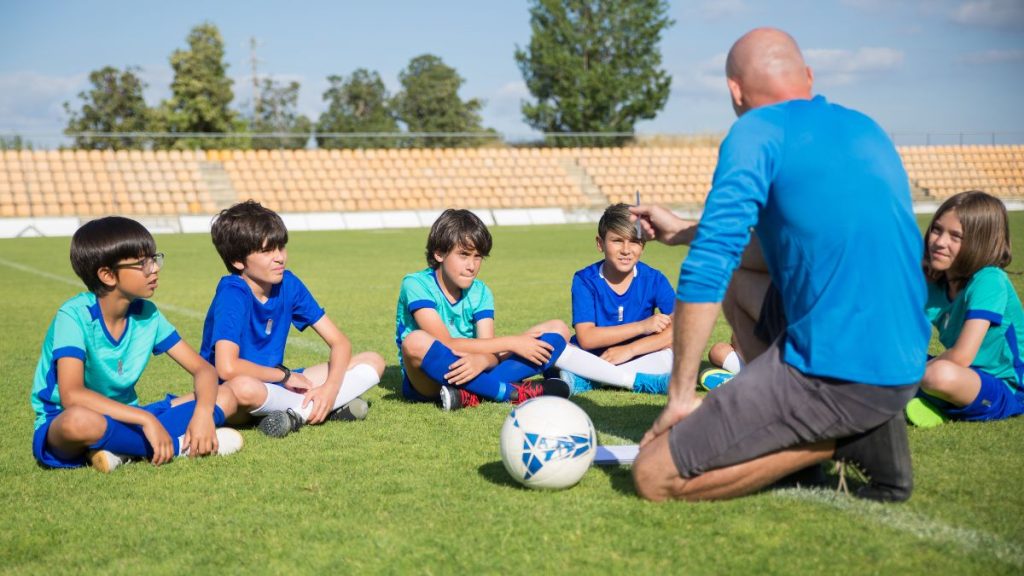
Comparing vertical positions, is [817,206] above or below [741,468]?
above

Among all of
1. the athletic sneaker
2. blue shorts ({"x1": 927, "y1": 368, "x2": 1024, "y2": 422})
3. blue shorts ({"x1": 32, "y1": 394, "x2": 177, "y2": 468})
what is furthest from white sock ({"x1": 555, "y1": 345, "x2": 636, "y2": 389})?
blue shorts ({"x1": 32, "y1": 394, "x2": 177, "y2": 468})

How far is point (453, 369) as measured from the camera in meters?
5.25

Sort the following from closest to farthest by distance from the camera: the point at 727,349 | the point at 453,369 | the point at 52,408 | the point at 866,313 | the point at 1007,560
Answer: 1. the point at 1007,560
2. the point at 866,313
3. the point at 52,408
4. the point at 453,369
5. the point at 727,349

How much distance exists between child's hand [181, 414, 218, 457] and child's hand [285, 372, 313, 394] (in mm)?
806

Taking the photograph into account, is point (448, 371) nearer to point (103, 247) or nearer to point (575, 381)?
point (575, 381)

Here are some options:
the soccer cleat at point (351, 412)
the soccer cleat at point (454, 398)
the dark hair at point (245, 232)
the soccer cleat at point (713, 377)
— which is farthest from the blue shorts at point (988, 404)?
the dark hair at point (245, 232)

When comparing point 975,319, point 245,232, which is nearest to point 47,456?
point 245,232

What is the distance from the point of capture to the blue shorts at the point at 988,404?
4.57m

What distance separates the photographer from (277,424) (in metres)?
4.76

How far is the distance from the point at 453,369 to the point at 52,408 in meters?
2.10

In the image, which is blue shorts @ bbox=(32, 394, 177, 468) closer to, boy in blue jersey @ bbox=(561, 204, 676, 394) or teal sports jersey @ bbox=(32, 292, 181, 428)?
teal sports jersey @ bbox=(32, 292, 181, 428)

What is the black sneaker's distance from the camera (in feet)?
10.8

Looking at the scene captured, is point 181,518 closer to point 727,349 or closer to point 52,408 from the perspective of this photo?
point 52,408

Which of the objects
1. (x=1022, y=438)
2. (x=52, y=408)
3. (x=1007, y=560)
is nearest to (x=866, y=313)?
(x=1007, y=560)
